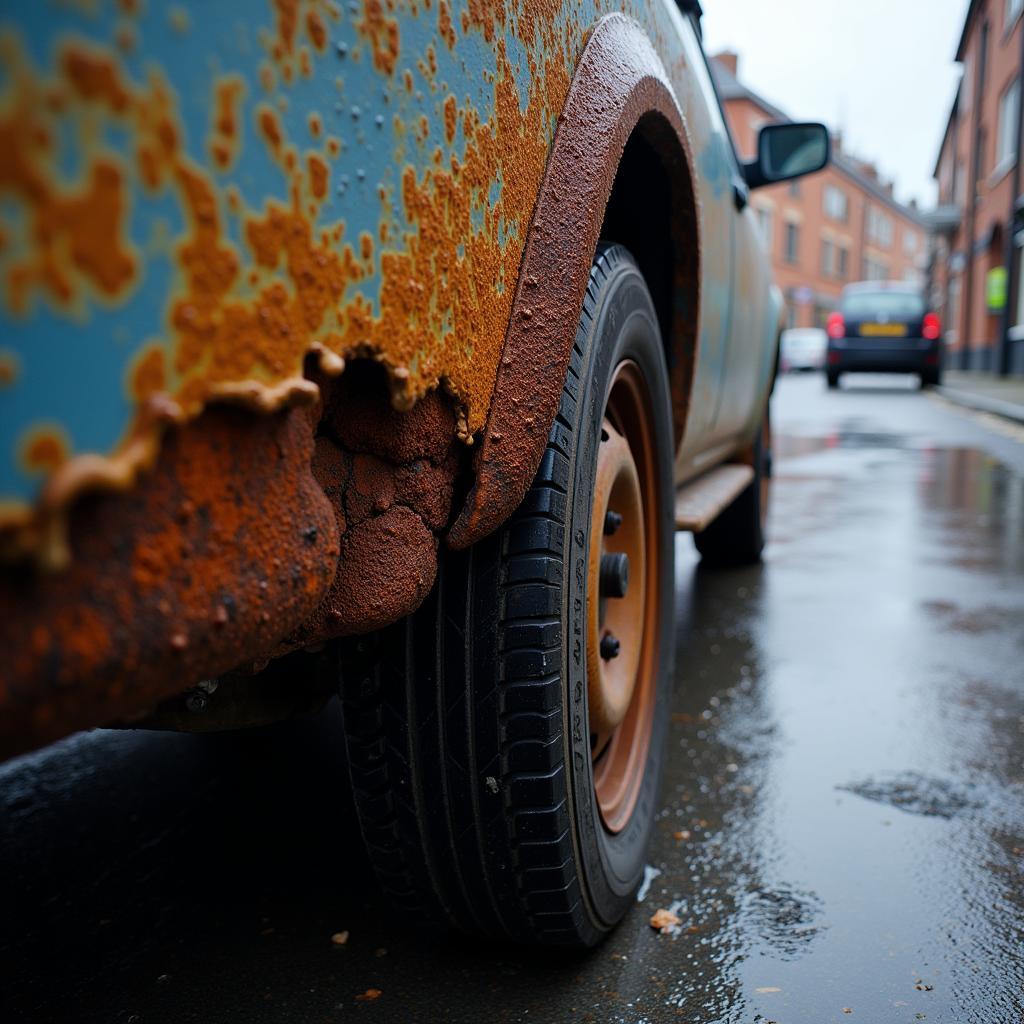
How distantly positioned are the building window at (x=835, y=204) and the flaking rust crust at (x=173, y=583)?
167 feet

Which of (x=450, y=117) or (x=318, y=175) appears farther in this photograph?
(x=450, y=117)

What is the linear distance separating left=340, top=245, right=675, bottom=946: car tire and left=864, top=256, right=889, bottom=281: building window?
60.3 metres

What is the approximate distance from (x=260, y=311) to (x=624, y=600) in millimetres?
1258

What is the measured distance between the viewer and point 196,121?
0.68m

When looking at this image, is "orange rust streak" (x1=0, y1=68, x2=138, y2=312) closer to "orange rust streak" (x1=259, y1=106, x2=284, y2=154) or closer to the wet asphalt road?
"orange rust streak" (x1=259, y1=106, x2=284, y2=154)

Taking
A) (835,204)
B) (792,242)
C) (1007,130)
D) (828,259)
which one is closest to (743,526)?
(1007,130)

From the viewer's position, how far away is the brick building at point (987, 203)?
19406 millimetres

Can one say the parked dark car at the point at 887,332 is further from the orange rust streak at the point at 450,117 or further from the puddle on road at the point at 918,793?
the orange rust streak at the point at 450,117

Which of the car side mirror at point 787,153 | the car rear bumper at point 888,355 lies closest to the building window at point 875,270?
the car rear bumper at point 888,355

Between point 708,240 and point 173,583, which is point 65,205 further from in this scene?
point 708,240

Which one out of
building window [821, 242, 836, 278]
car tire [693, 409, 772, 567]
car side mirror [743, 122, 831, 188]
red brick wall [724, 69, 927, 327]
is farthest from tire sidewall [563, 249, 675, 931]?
building window [821, 242, 836, 278]

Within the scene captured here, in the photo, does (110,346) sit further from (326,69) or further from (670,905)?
(670,905)

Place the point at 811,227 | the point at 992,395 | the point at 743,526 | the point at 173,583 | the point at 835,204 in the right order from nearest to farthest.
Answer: the point at 173,583 → the point at 743,526 → the point at 992,395 → the point at 811,227 → the point at 835,204

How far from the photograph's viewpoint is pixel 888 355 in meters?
17.4
